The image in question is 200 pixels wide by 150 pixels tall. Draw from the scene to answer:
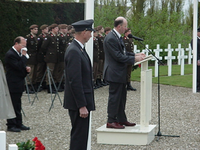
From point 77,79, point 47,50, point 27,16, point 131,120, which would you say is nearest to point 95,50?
point 47,50

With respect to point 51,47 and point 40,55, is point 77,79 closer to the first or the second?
point 51,47

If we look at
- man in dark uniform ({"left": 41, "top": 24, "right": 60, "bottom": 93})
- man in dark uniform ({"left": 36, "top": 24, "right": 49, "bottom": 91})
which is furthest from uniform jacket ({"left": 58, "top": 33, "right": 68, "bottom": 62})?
man in dark uniform ({"left": 36, "top": 24, "right": 49, "bottom": 91})

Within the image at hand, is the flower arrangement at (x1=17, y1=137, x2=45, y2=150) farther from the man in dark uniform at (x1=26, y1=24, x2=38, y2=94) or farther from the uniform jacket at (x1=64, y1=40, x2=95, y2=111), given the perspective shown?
the man in dark uniform at (x1=26, y1=24, x2=38, y2=94)

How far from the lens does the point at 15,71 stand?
309 inches

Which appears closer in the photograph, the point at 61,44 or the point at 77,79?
the point at 77,79

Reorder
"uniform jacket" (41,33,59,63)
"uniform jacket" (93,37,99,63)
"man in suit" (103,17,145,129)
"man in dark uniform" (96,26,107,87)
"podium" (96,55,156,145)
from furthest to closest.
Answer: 1. "man in dark uniform" (96,26,107,87)
2. "uniform jacket" (93,37,99,63)
3. "uniform jacket" (41,33,59,63)
4. "podium" (96,55,156,145)
5. "man in suit" (103,17,145,129)

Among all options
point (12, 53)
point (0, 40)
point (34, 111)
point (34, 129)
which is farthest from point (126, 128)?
point (0, 40)

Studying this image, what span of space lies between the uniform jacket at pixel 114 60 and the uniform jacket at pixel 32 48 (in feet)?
21.8

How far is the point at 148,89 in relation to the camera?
279 inches

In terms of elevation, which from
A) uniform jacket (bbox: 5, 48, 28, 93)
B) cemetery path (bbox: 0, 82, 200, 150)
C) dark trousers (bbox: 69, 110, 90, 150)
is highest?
uniform jacket (bbox: 5, 48, 28, 93)

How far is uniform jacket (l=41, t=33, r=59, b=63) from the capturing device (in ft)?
44.2

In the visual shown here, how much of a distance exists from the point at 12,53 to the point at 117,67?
6.80ft

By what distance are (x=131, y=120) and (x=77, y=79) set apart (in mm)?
4486

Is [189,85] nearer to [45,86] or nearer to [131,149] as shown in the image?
[45,86]
